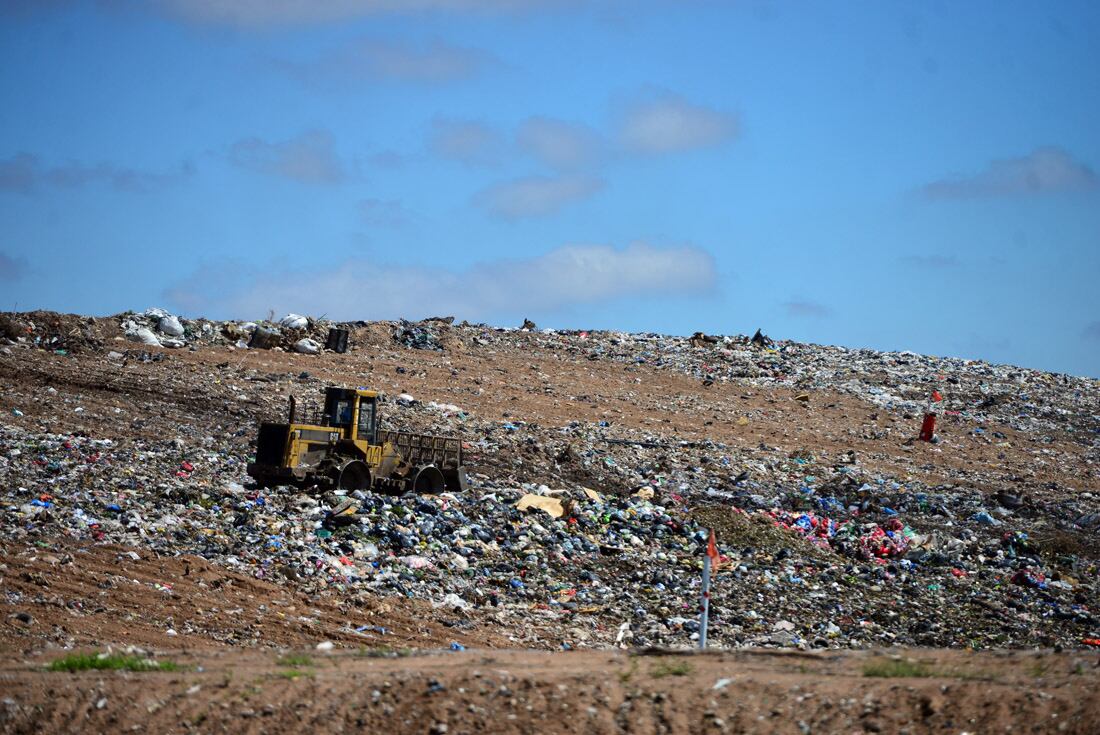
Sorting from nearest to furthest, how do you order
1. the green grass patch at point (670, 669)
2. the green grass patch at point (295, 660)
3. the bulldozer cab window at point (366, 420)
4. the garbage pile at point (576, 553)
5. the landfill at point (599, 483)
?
the green grass patch at point (670, 669)
the green grass patch at point (295, 660)
the garbage pile at point (576, 553)
the landfill at point (599, 483)
the bulldozer cab window at point (366, 420)

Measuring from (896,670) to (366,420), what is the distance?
977 centimetres

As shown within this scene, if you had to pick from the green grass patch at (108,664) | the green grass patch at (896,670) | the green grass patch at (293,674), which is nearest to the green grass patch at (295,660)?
the green grass patch at (293,674)

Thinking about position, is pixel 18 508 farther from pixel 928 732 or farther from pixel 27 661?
pixel 928 732

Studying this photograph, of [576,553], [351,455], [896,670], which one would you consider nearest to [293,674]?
[896,670]

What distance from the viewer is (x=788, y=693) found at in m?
5.89

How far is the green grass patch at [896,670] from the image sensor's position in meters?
6.16

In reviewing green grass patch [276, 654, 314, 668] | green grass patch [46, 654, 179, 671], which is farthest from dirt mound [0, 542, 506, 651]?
green grass patch [276, 654, 314, 668]

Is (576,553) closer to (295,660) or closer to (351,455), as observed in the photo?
(351,455)

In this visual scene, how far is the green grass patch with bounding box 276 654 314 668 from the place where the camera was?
6754mm

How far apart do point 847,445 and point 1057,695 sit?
17.8m

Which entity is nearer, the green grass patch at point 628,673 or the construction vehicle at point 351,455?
the green grass patch at point 628,673

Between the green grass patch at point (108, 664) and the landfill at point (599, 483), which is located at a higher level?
the landfill at point (599, 483)

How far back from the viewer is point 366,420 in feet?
49.1

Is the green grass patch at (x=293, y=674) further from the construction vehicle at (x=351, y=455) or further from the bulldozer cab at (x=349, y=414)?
the bulldozer cab at (x=349, y=414)
